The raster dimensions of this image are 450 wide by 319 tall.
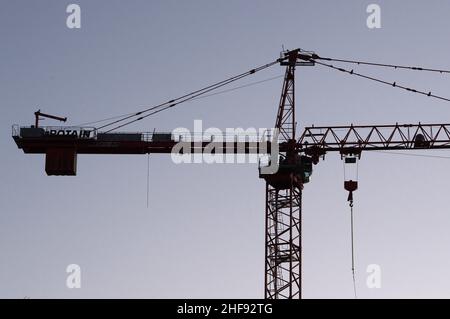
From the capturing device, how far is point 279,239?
114125 mm

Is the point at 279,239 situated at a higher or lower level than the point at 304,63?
lower

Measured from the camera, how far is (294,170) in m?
111
